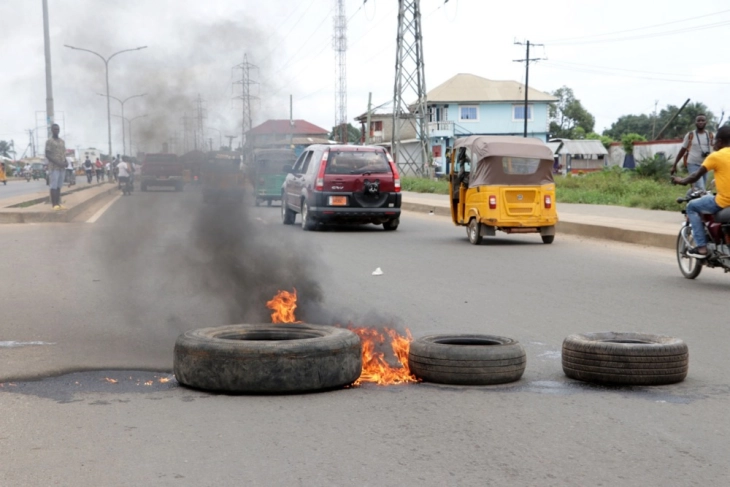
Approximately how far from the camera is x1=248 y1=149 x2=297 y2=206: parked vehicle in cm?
1794

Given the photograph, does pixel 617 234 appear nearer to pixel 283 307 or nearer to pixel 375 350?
pixel 283 307

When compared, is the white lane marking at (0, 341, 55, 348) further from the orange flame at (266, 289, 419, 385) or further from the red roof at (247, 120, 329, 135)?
the red roof at (247, 120, 329, 135)

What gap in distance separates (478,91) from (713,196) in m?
73.5

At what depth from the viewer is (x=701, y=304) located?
377 inches

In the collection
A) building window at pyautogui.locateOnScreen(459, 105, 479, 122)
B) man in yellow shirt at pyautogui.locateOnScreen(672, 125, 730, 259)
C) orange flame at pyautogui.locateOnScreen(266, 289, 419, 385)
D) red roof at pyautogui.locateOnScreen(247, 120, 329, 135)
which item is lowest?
orange flame at pyautogui.locateOnScreen(266, 289, 419, 385)

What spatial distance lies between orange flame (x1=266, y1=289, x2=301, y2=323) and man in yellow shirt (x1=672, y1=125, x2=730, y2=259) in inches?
214

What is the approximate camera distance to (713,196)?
10852mm

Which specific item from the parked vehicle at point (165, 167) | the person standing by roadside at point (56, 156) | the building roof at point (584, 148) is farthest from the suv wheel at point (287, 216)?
the building roof at point (584, 148)

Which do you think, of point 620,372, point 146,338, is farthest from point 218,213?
point 620,372

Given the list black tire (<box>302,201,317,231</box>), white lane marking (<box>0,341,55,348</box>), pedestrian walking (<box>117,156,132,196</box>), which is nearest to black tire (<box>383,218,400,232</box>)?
black tire (<box>302,201,317,231</box>)

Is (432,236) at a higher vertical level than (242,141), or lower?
lower

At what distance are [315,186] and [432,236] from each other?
304 cm

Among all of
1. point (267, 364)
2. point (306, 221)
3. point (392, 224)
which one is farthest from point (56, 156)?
point (267, 364)

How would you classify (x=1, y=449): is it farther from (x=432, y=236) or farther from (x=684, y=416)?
(x=432, y=236)
